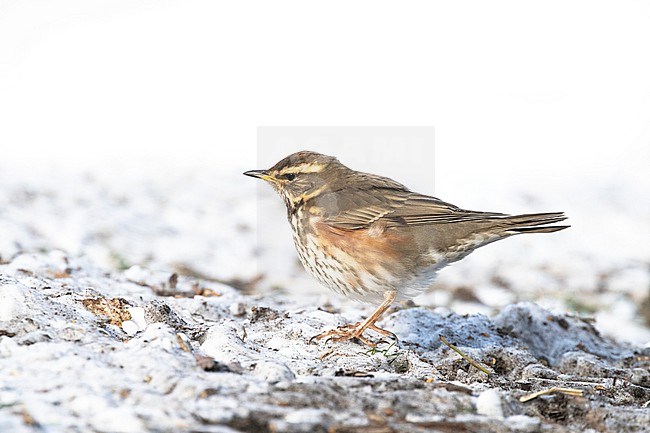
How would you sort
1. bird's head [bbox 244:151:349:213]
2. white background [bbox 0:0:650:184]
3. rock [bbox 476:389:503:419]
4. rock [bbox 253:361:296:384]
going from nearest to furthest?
1. rock [bbox 476:389:503:419]
2. rock [bbox 253:361:296:384]
3. bird's head [bbox 244:151:349:213]
4. white background [bbox 0:0:650:184]

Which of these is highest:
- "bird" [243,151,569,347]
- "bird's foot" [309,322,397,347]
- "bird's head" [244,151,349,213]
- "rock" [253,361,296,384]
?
"bird's head" [244,151,349,213]

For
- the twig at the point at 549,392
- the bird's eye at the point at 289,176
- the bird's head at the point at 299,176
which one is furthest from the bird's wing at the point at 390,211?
the twig at the point at 549,392

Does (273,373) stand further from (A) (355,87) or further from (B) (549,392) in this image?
(A) (355,87)

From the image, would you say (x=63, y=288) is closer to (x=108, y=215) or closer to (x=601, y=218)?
(x=108, y=215)

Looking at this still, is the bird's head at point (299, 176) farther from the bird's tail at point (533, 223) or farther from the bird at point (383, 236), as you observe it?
the bird's tail at point (533, 223)

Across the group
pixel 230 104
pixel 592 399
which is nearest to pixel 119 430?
pixel 592 399

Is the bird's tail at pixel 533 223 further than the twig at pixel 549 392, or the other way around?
the bird's tail at pixel 533 223

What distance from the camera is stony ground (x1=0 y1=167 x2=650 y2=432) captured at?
3.90m

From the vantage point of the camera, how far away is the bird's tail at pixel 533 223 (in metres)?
6.26

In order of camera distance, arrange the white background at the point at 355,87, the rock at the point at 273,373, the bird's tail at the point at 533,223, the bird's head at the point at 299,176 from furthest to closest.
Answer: the white background at the point at 355,87
the bird's head at the point at 299,176
the bird's tail at the point at 533,223
the rock at the point at 273,373

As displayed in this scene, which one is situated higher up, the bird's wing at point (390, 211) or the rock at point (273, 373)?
the bird's wing at point (390, 211)

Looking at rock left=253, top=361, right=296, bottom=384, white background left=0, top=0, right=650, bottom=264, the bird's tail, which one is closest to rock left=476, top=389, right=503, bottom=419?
rock left=253, top=361, right=296, bottom=384

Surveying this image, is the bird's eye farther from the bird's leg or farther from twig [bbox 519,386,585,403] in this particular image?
twig [bbox 519,386,585,403]

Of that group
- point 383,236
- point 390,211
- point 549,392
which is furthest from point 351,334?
point 549,392
